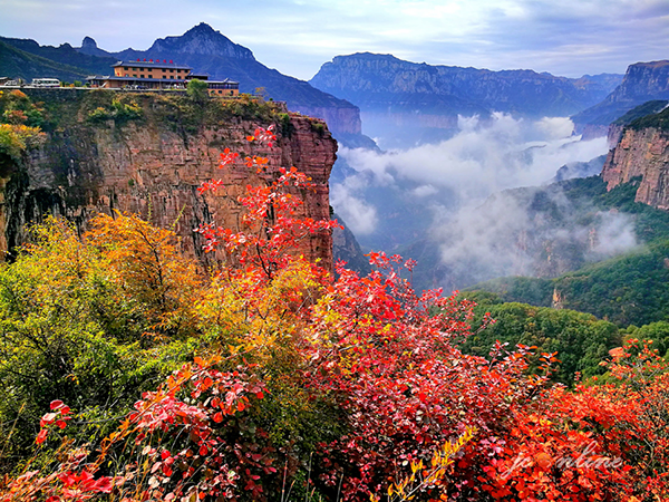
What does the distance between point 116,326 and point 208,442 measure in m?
3.24

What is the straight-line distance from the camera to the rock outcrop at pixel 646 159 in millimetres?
99000

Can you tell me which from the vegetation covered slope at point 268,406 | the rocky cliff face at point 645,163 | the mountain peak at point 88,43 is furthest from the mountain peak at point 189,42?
the vegetation covered slope at point 268,406

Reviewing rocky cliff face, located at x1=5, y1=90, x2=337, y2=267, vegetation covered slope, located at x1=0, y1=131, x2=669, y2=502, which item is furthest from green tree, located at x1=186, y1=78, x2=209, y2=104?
vegetation covered slope, located at x1=0, y1=131, x2=669, y2=502

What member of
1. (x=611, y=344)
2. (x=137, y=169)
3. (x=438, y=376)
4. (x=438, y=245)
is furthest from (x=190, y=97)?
(x=438, y=245)

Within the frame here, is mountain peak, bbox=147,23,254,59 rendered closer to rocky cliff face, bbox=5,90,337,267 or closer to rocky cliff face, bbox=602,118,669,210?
rocky cliff face, bbox=602,118,669,210

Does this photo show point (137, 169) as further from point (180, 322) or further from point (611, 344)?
point (611, 344)

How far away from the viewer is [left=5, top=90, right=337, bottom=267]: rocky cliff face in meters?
23.3

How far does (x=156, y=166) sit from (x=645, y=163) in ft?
440

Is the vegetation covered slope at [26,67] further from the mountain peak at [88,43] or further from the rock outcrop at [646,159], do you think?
the rock outcrop at [646,159]

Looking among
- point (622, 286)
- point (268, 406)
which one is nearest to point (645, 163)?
point (622, 286)

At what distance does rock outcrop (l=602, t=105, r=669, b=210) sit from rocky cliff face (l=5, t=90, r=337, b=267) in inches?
4405

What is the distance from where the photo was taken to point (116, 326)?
658 cm

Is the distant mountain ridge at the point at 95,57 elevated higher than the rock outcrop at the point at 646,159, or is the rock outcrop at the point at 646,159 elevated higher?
the distant mountain ridge at the point at 95,57

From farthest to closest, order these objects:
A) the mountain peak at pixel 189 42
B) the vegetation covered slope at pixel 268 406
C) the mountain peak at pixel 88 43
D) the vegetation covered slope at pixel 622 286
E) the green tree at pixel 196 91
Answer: the mountain peak at pixel 189 42 < the mountain peak at pixel 88 43 < the vegetation covered slope at pixel 622 286 < the green tree at pixel 196 91 < the vegetation covered slope at pixel 268 406
